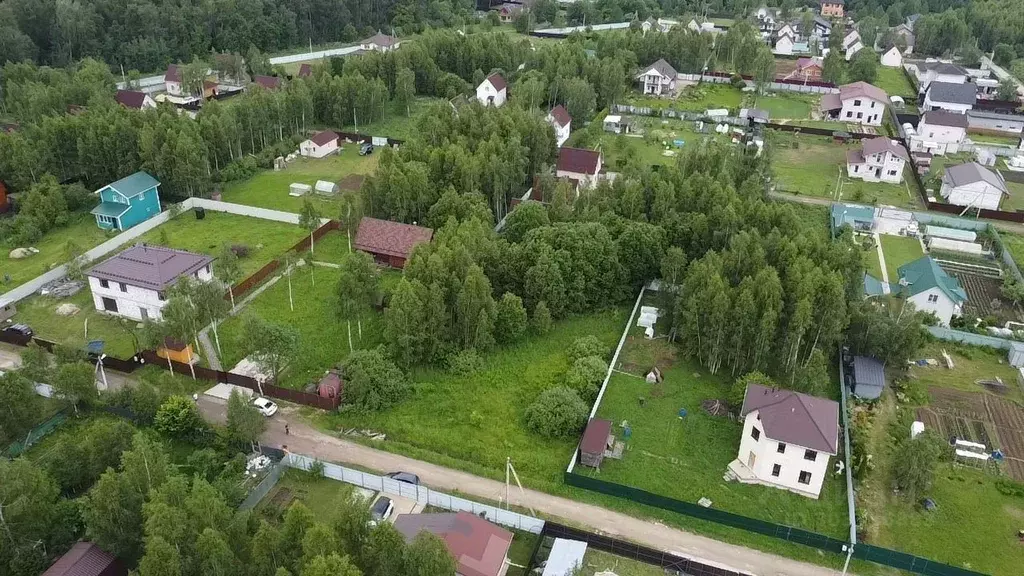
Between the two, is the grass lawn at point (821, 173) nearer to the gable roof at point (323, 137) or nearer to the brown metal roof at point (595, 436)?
the brown metal roof at point (595, 436)

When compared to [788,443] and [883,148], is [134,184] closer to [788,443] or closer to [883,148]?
[788,443]

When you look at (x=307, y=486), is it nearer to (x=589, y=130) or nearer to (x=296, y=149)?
(x=296, y=149)

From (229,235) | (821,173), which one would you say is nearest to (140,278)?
(229,235)

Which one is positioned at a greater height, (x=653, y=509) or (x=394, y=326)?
(x=394, y=326)

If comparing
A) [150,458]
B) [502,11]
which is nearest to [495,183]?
[150,458]

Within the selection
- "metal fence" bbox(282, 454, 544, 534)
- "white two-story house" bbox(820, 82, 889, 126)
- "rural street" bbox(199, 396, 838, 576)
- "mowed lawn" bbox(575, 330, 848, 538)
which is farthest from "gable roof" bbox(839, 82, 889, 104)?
"metal fence" bbox(282, 454, 544, 534)

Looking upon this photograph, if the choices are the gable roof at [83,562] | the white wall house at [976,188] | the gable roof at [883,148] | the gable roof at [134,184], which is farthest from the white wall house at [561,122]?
the gable roof at [83,562]
